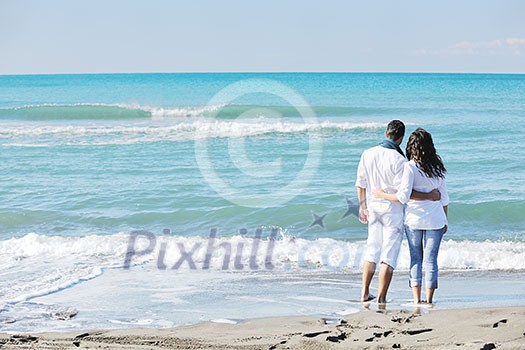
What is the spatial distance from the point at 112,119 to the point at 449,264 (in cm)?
2668

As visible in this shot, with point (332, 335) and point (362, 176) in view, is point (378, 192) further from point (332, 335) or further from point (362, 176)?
point (332, 335)

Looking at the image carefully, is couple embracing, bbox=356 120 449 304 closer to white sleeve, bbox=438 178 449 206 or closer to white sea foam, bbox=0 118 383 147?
white sleeve, bbox=438 178 449 206

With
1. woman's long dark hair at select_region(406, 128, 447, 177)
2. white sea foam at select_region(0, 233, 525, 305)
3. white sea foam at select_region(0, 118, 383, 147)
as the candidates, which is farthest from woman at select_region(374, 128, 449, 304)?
white sea foam at select_region(0, 118, 383, 147)

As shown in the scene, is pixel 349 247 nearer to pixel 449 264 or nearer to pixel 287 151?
pixel 449 264

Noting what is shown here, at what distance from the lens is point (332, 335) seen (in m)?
5.38

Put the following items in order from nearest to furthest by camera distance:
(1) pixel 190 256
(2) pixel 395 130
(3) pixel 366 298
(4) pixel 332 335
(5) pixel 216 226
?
(4) pixel 332 335 < (2) pixel 395 130 < (3) pixel 366 298 < (1) pixel 190 256 < (5) pixel 216 226

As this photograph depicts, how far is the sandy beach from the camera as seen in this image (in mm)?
5012

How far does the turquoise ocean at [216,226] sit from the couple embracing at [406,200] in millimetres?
451

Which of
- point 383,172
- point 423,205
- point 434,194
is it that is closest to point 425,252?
point 423,205

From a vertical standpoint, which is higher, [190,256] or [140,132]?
[140,132]

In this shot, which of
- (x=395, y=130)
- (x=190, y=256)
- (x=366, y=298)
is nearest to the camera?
(x=395, y=130)

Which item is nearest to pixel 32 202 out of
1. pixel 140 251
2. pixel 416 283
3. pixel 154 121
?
pixel 140 251

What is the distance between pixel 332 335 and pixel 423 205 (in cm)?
Result: 160

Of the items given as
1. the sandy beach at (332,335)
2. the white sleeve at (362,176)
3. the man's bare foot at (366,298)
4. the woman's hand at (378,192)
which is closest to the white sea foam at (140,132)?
the man's bare foot at (366,298)
